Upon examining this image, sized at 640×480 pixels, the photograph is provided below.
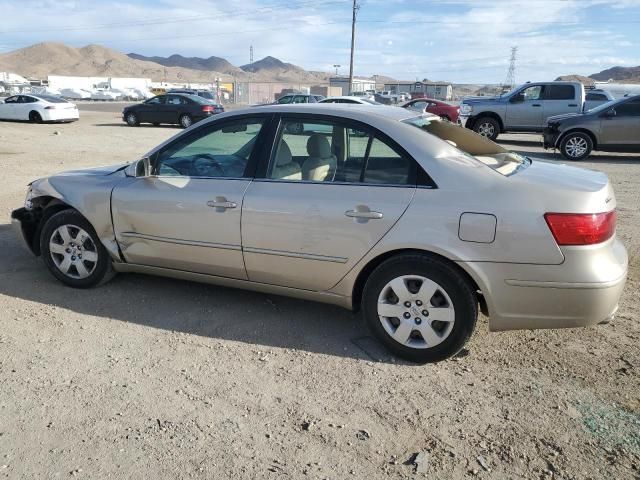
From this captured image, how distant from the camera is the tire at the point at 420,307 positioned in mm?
3334

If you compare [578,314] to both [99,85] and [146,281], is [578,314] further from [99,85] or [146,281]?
[99,85]

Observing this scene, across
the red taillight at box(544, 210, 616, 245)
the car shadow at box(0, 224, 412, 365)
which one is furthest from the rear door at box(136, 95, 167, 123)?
the red taillight at box(544, 210, 616, 245)

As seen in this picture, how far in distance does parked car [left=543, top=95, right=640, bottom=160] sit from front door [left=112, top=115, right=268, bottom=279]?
11973 mm

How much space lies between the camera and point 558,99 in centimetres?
1714

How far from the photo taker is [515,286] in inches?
128

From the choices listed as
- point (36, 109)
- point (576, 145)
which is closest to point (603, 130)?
point (576, 145)

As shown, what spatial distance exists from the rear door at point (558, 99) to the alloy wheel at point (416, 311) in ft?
51.5

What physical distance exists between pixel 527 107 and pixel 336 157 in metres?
15.3

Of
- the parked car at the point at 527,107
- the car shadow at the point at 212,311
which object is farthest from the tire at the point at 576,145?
the car shadow at the point at 212,311

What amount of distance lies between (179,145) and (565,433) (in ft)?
10.7

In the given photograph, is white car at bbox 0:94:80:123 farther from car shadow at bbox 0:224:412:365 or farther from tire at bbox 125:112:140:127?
car shadow at bbox 0:224:412:365

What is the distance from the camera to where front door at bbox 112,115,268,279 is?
3932 millimetres

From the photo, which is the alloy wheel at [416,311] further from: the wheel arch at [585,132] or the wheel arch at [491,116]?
the wheel arch at [491,116]

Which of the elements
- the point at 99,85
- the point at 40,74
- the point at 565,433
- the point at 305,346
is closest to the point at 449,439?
the point at 565,433
